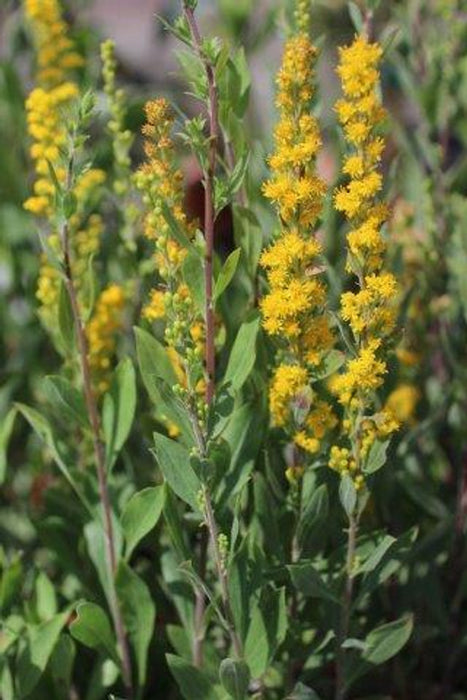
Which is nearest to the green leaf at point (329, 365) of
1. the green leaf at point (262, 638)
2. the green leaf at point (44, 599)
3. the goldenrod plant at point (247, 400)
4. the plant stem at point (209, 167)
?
the goldenrod plant at point (247, 400)

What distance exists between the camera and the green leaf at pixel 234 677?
105cm

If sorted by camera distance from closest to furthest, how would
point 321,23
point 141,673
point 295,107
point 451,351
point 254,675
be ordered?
1. point 295,107
2. point 254,675
3. point 141,673
4. point 451,351
5. point 321,23

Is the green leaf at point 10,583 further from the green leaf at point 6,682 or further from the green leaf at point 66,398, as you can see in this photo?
the green leaf at point 66,398

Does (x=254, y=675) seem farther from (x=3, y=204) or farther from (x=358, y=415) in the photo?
(x=3, y=204)

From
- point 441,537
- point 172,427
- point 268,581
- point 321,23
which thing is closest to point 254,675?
point 268,581

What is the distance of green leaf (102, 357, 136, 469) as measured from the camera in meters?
1.26

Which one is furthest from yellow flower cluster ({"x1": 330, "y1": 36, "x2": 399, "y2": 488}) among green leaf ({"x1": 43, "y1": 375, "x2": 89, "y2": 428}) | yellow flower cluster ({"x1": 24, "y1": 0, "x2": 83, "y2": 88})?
yellow flower cluster ({"x1": 24, "y1": 0, "x2": 83, "y2": 88})

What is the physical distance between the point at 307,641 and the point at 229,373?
1.23ft

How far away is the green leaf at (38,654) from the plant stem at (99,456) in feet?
0.24

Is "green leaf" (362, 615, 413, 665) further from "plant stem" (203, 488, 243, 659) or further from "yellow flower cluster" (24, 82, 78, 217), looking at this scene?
"yellow flower cluster" (24, 82, 78, 217)

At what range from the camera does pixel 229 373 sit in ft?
3.59

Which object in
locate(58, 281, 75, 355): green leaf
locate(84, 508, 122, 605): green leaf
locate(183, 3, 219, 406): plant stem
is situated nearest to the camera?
locate(183, 3, 219, 406): plant stem

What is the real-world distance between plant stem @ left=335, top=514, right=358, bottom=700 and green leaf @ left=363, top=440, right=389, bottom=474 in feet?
0.16

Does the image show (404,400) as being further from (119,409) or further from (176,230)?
(176,230)
